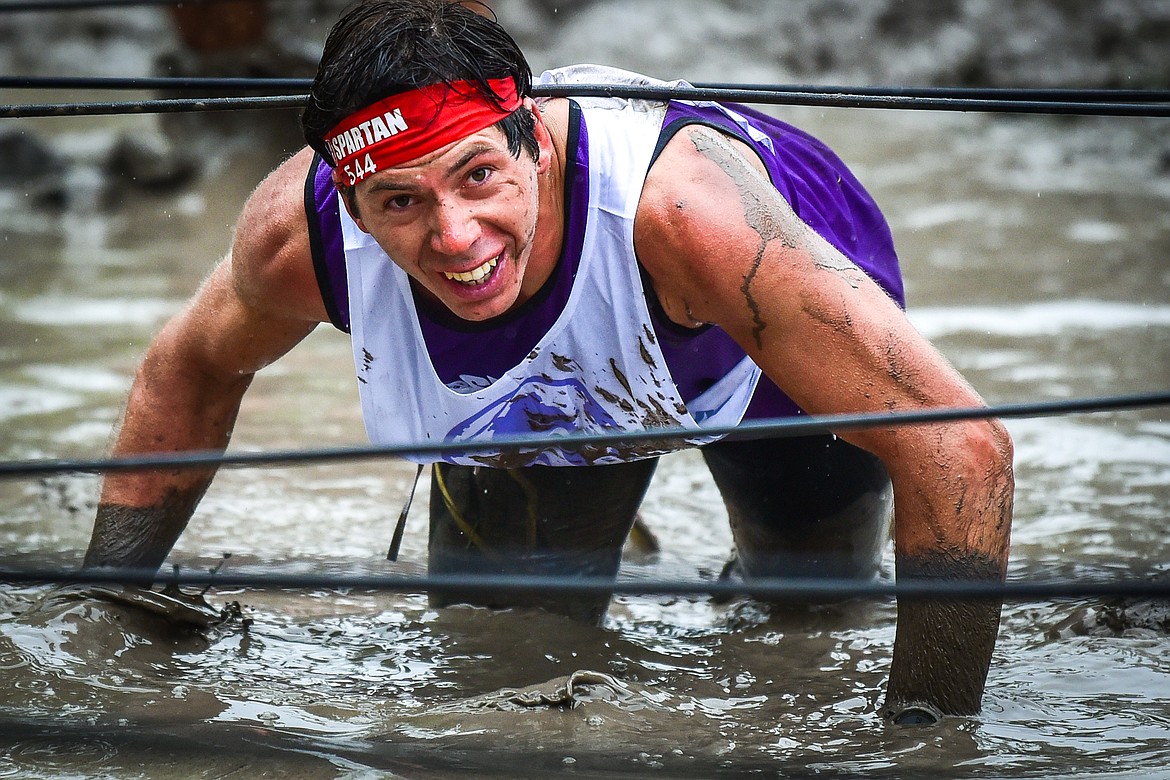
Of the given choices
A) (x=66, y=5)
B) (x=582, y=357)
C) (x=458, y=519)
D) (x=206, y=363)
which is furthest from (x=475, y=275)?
(x=66, y=5)

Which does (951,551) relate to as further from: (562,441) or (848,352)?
(562,441)

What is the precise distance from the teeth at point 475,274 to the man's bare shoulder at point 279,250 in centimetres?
39

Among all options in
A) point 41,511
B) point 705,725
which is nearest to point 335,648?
point 705,725

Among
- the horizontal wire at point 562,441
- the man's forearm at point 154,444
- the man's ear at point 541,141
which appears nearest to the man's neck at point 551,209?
the man's ear at point 541,141

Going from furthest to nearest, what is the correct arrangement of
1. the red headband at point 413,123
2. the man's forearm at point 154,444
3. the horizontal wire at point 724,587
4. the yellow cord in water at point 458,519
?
the yellow cord in water at point 458,519 → the man's forearm at point 154,444 → the red headband at point 413,123 → the horizontal wire at point 724,587

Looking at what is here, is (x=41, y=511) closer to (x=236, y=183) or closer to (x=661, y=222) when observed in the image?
(x=661, y=222)

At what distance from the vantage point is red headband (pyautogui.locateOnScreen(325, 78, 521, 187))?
Result: 6.37 feet

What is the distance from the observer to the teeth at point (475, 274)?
2.02 metres

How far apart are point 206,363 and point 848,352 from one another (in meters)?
1.31

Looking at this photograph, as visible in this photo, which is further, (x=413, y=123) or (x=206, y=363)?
(x=206, y=363)

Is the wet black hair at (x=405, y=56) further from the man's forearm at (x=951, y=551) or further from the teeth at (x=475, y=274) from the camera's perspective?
the man's forearm at (x=951, y=551)

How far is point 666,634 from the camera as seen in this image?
2869 mm

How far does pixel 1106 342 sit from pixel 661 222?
3.40 meters

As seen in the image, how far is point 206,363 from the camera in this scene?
2.59 m
